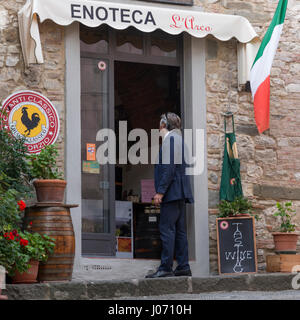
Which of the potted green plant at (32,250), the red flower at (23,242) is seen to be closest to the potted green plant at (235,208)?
the potted green plant at (32,250)

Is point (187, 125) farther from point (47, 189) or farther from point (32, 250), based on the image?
point (32, 250)

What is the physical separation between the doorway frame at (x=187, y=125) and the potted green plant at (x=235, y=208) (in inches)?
11.3

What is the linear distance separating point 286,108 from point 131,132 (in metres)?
2.23

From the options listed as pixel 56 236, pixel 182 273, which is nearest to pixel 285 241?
pixel 182 273

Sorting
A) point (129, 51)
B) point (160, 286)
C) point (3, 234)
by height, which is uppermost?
point (129, 51)

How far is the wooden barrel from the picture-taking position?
24.2ft

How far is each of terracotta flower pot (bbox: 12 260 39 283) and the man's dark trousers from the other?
1476mm

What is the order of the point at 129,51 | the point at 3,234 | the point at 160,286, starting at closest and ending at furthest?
the point at 3,234
the point at 160,286
the point at 129,51

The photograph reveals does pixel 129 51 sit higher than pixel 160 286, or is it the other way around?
pixel 129 51

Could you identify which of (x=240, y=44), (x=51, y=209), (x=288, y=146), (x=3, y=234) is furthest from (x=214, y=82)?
(x=3, y=234)

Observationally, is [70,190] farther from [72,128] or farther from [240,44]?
[240,44]

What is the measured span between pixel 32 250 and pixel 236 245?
2.45 m

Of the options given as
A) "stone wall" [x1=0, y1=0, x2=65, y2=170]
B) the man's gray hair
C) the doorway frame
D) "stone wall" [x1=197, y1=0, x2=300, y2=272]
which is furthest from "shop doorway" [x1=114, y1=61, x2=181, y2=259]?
"stone wall" [x1=0, y1=0, x2=65, y2=170]

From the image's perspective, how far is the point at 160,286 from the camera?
7504mm
